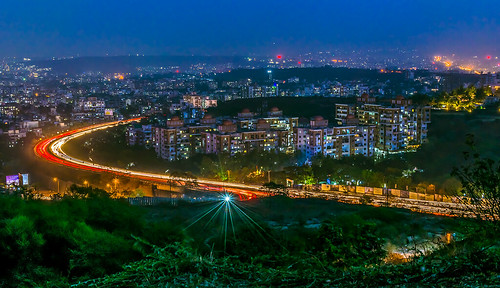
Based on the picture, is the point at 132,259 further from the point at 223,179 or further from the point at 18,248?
the point at 223,179

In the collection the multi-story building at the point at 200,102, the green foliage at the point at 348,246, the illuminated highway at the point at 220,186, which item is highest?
the multi-story building at the point at 200,102

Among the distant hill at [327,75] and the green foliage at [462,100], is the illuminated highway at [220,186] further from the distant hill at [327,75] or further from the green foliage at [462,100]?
the distant hill at [327,75]

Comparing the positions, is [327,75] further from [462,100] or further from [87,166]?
[87,166]

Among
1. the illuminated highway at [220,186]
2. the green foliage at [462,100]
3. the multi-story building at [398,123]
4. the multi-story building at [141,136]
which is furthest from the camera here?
the green foliage at [462,100]

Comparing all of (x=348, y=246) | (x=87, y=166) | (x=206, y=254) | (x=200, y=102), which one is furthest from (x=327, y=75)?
(x=206, y=254)

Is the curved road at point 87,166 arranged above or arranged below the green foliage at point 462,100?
below

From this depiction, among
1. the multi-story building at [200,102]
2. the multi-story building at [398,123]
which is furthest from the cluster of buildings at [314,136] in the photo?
the multi-story building at [200,102]
